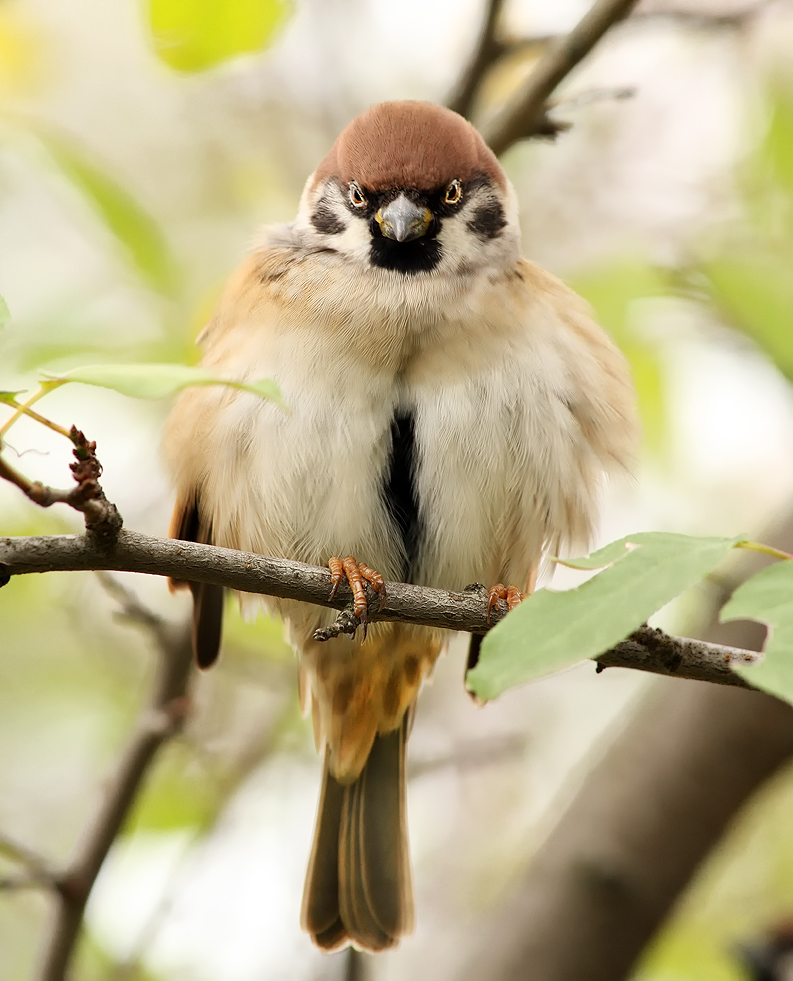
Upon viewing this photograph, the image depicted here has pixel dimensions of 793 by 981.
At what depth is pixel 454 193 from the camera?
349 centimetres

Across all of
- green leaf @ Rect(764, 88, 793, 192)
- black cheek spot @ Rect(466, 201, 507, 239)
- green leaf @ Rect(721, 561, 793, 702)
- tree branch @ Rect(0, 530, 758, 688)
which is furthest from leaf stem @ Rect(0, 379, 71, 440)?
green leaf @ Rect(764, 88, 793, 192)

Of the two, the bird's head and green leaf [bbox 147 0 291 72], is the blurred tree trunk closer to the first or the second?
the bird's head

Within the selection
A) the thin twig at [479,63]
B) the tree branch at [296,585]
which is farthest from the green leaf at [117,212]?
the tree branch at [296,585]

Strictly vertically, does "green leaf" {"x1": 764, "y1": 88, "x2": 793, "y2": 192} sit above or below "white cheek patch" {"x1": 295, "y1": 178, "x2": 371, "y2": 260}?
above

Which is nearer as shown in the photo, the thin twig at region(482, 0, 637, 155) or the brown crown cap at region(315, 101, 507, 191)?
the thin twig at region(482, 0, 637, 155)

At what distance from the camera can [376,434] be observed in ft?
10.5

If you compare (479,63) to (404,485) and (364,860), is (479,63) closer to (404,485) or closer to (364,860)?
(404,485)

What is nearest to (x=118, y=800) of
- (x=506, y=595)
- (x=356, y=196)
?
(x=506, y=595)

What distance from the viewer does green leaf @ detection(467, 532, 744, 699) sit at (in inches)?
59.4

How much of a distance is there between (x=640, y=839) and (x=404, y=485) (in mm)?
1598

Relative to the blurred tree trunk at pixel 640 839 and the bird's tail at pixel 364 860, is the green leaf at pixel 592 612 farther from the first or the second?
the blurred tree trunk at pixel 640 839

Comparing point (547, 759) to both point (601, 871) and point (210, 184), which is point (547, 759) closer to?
point (601, 871)

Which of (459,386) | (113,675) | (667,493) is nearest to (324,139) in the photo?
(667,493)

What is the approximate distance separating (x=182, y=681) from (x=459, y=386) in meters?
1.23
